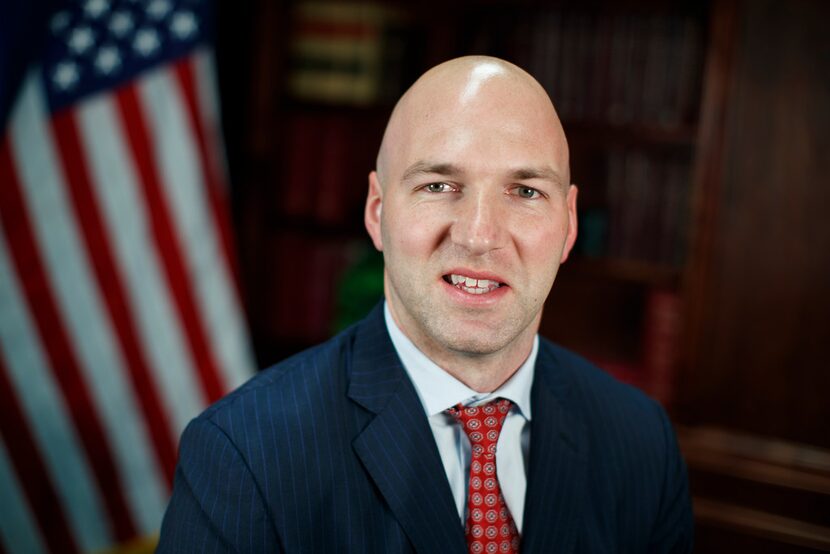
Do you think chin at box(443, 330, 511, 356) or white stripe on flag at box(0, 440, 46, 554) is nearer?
chin at box(443, 330, 511, 356)

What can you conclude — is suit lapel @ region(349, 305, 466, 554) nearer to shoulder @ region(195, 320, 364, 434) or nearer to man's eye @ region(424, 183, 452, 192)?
shoulder @ region(195, 320, 364, 434)

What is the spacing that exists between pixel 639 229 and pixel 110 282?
1.68 metres

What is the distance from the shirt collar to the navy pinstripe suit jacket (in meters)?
0.02

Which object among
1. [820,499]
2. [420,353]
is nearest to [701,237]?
[820,499]

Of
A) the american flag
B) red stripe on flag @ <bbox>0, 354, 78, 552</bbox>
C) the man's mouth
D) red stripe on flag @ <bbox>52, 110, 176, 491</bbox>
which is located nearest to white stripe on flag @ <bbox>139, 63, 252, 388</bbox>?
the american flag

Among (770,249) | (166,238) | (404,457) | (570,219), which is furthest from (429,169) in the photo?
(770,249)

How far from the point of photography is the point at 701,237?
7.95 ft

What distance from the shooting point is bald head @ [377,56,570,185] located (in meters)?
1.01

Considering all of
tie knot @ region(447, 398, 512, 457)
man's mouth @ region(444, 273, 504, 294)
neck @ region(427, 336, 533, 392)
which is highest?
man's mouth @ region(444, 273, 504, 294)

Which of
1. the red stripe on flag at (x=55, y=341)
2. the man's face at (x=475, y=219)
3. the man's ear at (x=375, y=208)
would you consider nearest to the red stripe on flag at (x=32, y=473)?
the red stripe on flag at (x=55, y=341)

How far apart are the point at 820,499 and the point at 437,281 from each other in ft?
6.34

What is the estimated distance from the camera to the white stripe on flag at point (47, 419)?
7.27 feet

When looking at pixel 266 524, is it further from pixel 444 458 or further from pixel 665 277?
pixel 665 277

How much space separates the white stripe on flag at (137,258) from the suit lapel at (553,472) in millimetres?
1516
